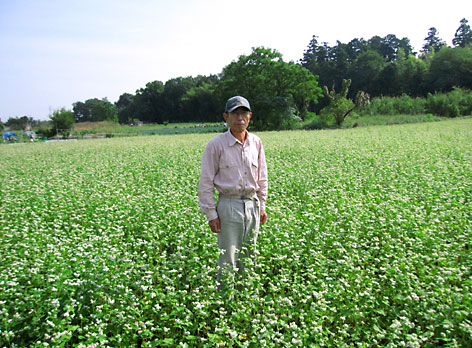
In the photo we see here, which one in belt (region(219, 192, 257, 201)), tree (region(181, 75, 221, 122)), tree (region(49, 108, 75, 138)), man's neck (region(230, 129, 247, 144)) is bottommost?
belt (region(219, 192, 257, 201))

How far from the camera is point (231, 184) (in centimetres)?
330

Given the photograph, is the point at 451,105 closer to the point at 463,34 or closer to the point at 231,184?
the point at 231,184

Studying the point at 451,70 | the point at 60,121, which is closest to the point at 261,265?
the point at 60,121

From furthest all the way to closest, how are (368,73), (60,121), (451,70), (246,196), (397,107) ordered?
(368,73) → (451,70) → (60,121) → (397,107) → (246,196)

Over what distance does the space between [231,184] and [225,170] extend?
157 mm

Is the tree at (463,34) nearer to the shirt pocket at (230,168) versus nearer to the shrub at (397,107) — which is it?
the shrub at (397,107)

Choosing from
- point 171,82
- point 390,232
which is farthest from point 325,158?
point 171,82

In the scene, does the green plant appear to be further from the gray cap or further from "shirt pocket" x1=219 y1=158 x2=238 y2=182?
the gray cap

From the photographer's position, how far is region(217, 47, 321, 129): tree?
4047 centimetres

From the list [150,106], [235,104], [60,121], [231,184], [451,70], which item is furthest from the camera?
[150,106]

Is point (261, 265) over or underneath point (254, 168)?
underneath

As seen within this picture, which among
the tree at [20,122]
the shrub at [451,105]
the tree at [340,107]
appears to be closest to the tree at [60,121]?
the tree at [20,122]

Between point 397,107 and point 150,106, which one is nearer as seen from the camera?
point 397,107

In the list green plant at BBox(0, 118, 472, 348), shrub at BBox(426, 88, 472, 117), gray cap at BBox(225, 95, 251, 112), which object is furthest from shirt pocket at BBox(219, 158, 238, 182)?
shrub at BBox(426, 88, 472, 117)
